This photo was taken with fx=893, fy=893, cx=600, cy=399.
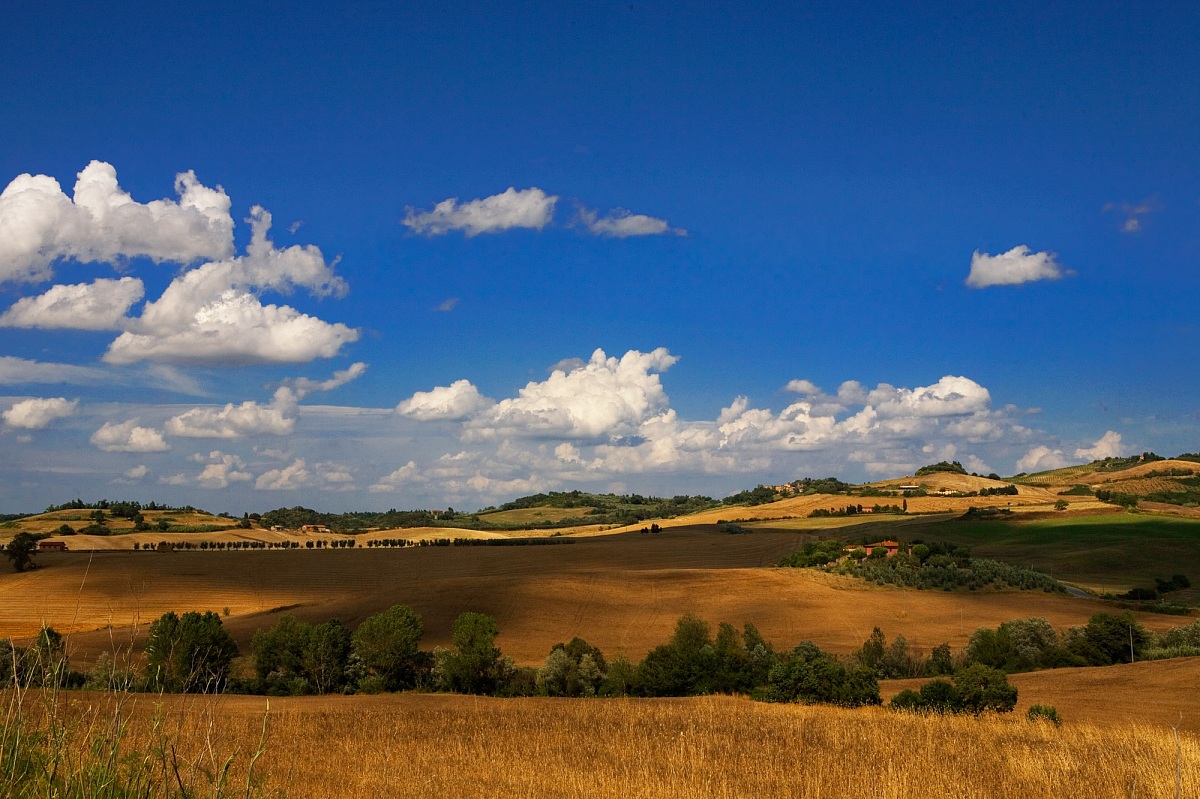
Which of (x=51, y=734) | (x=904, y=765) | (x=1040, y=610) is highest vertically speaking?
(x=51, y=734)

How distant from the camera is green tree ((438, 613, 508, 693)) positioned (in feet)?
156

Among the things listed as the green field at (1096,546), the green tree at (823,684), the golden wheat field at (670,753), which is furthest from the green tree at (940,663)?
the green field at (1096,546)

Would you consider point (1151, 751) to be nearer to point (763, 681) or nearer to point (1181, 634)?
point (763, 681)

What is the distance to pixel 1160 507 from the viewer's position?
15188 centimetres

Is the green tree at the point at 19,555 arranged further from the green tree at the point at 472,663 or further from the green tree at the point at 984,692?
the green tree at the point at 984,692

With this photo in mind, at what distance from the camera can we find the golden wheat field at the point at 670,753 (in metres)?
18.9

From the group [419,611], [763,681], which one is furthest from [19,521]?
[763,681]

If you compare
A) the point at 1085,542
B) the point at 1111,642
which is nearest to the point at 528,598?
the point at 1111,642

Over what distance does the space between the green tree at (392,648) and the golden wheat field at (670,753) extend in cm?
1338

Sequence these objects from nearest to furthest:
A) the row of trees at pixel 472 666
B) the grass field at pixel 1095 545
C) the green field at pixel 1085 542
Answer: the row of trees at pixel 472 666
the green field at pixel 1085 542
the grass field at pixel 1095 545

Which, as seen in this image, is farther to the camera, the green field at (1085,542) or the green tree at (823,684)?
the green field at (1085,542)

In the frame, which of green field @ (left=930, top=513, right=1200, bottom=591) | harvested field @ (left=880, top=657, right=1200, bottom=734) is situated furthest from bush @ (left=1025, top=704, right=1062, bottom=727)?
green field @ (left=930, top=513, right=1200, bottom=591)

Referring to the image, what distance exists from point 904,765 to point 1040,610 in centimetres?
6351

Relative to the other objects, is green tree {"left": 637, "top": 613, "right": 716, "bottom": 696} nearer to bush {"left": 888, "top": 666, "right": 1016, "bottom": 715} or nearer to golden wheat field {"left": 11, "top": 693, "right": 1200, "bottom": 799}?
golden wheat field {"left": 11, "top": 693, "right": 1200, "bottom": 799}
